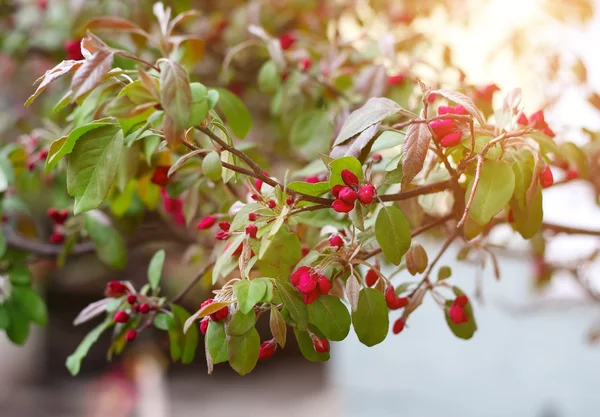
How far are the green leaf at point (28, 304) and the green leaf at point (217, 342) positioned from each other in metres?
0.46

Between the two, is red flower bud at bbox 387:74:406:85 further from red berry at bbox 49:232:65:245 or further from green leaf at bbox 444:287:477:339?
red berry at bbox 49:232:65:245

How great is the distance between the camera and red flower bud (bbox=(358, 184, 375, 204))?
576 mm

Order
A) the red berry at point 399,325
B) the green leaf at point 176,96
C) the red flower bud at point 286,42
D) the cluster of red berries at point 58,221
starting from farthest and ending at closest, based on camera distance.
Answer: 1. the red flower bud at point 286,42
2. the cluster of red berries at point 58,221
3. the red berry at point 399,325
4. the green leaf at point 176,96

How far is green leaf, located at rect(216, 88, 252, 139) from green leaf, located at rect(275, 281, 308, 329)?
0.32m

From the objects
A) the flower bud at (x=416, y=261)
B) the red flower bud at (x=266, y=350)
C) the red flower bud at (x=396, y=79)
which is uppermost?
the red flower bud at (x=396, y=79)

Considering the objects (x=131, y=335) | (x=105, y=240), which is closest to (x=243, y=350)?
(x=131, y=335)

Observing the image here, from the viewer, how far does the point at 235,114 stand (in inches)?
33.8

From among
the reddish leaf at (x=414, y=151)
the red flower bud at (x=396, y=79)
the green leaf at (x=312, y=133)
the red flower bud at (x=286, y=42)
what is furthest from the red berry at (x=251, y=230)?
the red flower bud at (x=286, y=42)

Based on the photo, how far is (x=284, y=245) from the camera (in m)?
0.60

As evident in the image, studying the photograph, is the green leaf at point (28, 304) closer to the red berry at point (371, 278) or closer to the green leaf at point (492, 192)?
the red berry at point (371, 278)

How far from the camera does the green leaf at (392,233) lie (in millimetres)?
610

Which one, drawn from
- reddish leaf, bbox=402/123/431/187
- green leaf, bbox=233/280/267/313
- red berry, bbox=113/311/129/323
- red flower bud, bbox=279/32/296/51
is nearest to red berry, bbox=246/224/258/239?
green leaf, bbox=233/280/267/313

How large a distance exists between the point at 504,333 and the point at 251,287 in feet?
6.96

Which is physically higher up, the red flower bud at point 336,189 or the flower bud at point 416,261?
the red flower bud at point 336,189
